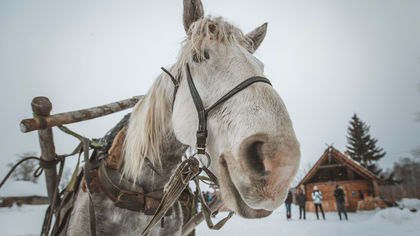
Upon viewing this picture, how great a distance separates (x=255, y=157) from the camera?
39.4 inches

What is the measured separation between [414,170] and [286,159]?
198ft

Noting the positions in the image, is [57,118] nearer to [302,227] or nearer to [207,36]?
[207,36]

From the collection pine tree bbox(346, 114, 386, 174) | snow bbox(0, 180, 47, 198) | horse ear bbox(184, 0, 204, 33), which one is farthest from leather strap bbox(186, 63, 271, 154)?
pine tree bbox(346, 114, 386, 174)

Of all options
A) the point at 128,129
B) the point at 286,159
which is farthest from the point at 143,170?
the point at 286,159

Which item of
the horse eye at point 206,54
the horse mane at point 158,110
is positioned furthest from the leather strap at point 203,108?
the horse mane at point 158,110

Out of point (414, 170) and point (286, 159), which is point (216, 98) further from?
point (414, 170)

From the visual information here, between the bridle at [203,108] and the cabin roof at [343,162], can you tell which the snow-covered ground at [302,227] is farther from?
the cabin roof at [343,162]

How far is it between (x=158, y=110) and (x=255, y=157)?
1018 millimetres

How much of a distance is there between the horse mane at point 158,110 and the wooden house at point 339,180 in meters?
19.7

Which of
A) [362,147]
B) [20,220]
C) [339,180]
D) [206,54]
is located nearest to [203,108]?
[206,54]

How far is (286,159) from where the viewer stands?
2.96 ft

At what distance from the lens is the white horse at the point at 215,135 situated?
94 cm

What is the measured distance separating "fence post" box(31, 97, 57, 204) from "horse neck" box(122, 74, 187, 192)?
0.76 meters

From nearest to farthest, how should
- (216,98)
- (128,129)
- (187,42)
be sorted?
(216,98), (187,42), (128,129)
